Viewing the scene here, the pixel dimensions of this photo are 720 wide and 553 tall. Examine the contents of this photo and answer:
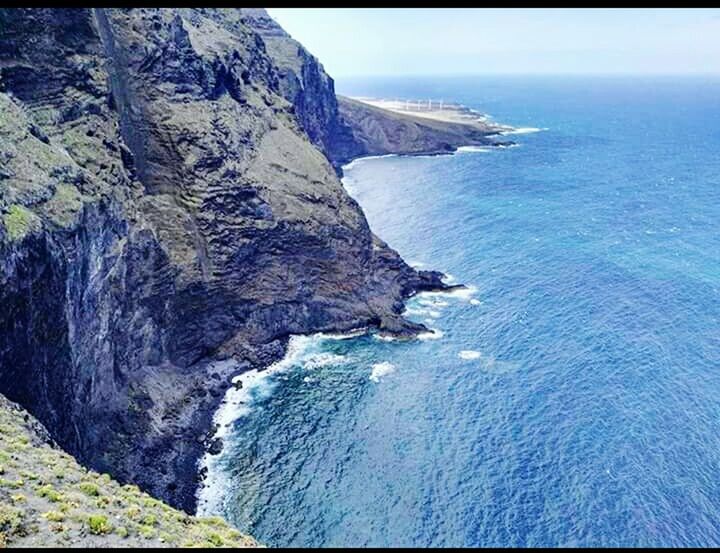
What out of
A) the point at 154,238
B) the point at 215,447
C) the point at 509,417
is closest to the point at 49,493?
the point at 215,447

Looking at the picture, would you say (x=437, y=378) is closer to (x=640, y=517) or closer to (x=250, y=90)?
(x=640, y=517)

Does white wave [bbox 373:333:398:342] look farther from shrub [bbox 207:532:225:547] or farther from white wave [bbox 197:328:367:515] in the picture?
shrub [bbox 207:532:225:547]

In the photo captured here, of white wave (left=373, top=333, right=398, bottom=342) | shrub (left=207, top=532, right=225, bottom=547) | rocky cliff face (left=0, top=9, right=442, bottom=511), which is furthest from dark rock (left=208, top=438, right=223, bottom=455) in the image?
shrub (left=207, top=532, right=225, bottom=547)

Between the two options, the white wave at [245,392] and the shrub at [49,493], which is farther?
the white wave at [245,392]

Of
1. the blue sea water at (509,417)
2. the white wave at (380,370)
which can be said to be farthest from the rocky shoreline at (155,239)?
the white wave at (380,370)

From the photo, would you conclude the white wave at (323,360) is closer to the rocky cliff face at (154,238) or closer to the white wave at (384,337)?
the rocky cliff face at (154,238)
